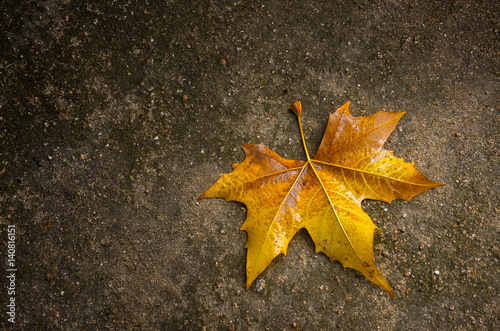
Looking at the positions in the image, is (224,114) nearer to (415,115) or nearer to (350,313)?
(415,115)

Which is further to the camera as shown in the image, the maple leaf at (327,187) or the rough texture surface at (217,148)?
the rough texture surface at (217,148)

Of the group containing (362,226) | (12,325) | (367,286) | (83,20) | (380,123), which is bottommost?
(12,325)

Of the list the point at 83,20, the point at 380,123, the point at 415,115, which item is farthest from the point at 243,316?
the point at 83,20

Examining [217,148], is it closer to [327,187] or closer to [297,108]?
[297,108]

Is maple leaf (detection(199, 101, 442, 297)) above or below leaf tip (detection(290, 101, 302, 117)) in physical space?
below

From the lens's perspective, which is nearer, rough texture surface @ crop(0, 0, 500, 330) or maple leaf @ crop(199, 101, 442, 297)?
maple leaf @ crop(199, 101, 442, 297)
